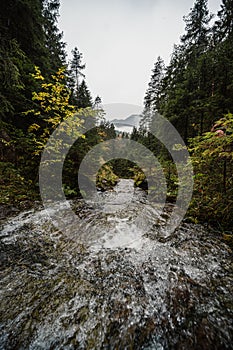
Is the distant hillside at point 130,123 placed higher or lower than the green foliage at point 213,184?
higher

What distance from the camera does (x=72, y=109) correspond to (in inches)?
356

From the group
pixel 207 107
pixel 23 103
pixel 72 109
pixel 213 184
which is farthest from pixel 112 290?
pixel 207 107

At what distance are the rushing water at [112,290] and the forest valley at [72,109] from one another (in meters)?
1.69

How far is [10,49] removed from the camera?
17.6 ft

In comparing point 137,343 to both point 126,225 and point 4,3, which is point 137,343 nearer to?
point 126,225

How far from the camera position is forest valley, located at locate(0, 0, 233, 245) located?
4.97m

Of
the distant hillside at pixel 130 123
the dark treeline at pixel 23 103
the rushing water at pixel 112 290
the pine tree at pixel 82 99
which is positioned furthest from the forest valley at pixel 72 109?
the distant hillside at pixel 130 123

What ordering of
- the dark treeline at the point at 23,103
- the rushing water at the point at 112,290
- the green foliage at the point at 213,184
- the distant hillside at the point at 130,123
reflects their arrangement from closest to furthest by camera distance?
the rushing water at the point at 112,290 → the green foliage at the point at 213,184 → the dark treeline at the point at 23,103 → the distant hillside at the point at 130,123

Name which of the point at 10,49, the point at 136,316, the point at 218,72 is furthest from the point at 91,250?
the point at 218,72

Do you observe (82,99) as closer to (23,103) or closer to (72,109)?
(72,109)

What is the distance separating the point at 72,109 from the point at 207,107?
8.43 meters

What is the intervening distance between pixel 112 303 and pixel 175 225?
331 centimetres

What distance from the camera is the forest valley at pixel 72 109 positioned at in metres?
4.97

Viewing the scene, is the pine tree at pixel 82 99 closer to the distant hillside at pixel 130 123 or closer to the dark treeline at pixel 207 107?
the dark treeline at pixel 207 107
